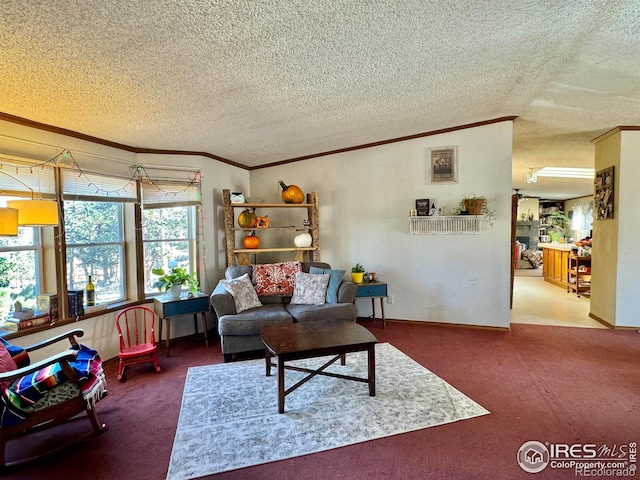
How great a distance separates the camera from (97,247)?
3547 mm

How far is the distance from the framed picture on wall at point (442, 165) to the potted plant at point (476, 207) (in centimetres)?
34

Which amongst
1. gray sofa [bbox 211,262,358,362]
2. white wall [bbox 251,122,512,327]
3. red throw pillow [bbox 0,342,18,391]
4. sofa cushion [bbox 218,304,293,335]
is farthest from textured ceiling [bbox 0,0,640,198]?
sofa cushion [bbox 218,304,293,335]

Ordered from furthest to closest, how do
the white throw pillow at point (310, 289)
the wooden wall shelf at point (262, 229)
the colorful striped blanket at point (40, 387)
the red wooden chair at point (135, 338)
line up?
the wooden wall shelf at point (262, 229) < the white throw pillow at point (310, 289) < the red wooden chair at point (135, 338) < the colorful striped blanket at point (40, 387)

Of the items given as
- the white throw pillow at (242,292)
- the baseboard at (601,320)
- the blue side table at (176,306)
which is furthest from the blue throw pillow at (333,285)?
the baseboard at (601,320)

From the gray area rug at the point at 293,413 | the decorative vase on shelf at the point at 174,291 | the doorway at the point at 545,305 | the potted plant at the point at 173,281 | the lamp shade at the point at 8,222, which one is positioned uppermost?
the lamp shade at the point at 8,222

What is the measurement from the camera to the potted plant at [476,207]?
4152 millimetres

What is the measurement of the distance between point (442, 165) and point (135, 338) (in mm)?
4456

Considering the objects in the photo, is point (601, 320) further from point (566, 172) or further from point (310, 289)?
point (310, 289)

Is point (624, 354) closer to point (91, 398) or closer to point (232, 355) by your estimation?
point (232, 355)

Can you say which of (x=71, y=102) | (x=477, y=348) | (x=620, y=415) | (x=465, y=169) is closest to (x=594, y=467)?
(x=620, y=415)

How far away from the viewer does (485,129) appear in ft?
13.9

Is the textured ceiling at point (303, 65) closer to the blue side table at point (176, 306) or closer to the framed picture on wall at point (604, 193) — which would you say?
the framed picture on wall at point (604, 193)

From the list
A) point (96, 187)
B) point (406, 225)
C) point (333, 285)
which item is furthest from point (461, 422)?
point (96, 187)

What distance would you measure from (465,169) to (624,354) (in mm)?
2660
